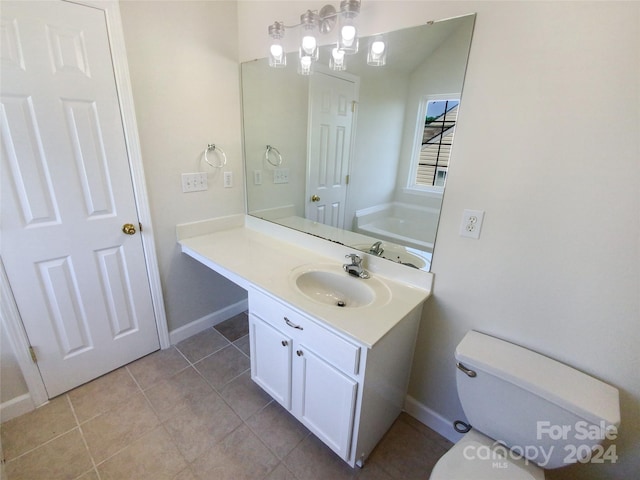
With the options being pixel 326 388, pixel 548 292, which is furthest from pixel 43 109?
pixel 548 292

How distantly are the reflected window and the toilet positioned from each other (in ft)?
2.39

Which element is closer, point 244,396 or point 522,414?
point 522,414

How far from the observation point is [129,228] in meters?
1.66

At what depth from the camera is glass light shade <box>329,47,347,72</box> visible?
4.66ft

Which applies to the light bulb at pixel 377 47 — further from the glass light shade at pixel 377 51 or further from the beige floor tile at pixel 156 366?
the beige floor tile at pixel 156 366

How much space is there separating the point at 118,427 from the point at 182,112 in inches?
69.7

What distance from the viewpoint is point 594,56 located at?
→ 87 cm

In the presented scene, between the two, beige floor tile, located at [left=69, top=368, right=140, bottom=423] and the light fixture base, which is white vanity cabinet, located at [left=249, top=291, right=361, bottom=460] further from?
the light fixture base

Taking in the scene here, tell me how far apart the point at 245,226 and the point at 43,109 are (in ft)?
4.16

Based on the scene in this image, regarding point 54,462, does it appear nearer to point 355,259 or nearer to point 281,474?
point 281,474

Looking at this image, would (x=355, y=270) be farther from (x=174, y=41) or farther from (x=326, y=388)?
(x=174, y=41)

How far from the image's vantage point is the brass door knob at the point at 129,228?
65.0 inches

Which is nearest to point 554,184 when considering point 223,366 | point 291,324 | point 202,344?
point 291,324

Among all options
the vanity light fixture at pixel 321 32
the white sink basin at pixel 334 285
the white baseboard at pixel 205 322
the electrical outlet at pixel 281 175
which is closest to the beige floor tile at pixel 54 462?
the white baseboard at pixel 205 322
